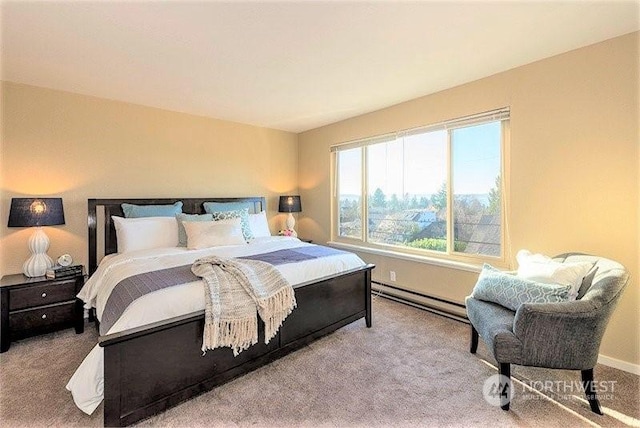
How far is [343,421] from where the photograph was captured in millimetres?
1716

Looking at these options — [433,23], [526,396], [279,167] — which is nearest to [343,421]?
[526,396]

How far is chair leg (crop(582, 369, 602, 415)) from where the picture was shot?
176 cm

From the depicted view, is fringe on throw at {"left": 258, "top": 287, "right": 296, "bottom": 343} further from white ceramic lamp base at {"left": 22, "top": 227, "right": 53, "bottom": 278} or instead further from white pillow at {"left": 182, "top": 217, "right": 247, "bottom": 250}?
white ceramic lamp base at {"left": 22, "top": 227, "right": 53, "bottom": 278}

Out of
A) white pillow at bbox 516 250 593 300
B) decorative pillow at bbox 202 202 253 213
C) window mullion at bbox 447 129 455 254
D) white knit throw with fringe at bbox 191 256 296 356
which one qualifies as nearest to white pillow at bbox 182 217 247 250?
decorative pillow at bbox 202 202 253 213

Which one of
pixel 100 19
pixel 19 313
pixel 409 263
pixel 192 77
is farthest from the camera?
pixel 409 263

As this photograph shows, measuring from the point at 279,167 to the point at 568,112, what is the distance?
369 cm

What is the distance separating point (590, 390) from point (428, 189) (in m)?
2.19

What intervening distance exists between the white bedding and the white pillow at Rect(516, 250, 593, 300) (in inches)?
55.0

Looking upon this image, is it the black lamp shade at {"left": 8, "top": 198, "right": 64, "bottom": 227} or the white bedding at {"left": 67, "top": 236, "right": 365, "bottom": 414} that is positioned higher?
the black lamp shade at {"left": 8, "top": 198, "right": 64, "bottom": 227}

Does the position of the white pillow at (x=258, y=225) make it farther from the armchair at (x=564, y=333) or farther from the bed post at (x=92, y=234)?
the armchair at (x=564, y=333)

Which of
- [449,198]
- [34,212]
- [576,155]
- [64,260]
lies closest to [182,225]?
[64,260]

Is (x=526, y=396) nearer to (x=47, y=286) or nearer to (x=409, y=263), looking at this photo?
(x=409, y=263)

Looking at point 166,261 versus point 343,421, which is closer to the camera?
point 343,421

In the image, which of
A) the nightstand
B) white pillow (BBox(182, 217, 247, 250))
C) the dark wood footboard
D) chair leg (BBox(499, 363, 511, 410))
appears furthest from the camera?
white pillow (BBox(182, 217, 247, 250))
